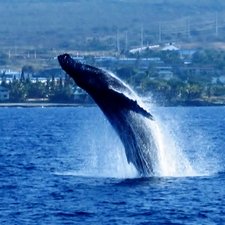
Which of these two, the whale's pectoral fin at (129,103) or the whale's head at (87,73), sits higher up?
the whale's head at (87,73)

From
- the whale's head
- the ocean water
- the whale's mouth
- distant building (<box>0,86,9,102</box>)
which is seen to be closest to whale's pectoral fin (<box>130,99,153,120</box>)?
the whale's head

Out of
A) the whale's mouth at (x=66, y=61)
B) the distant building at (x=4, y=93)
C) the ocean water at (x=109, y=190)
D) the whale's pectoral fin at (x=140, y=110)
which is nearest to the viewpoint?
the ocean water at (x=109, y=190)

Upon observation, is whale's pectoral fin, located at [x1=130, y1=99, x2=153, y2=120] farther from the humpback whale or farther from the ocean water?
the ocean water

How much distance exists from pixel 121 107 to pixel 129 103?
435 mm

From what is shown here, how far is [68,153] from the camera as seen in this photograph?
191 ft

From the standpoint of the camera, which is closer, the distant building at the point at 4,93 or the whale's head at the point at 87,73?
the whale's head at the point at 87,73

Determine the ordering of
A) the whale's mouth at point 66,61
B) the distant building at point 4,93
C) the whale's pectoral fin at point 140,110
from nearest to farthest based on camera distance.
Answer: the whale's pectoral fin at point 140,110 → the whale's mouth at point 66,61 → the distant building at point 4,93

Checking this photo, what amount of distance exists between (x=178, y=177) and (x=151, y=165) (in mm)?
1234

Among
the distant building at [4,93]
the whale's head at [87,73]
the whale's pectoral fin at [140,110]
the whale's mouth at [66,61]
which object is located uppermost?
the distant building at [4,93]

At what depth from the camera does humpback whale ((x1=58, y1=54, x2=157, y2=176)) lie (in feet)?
124

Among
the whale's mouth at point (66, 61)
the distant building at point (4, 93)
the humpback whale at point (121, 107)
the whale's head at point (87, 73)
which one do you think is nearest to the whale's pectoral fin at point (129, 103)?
the humpback whale at point (121, 107)

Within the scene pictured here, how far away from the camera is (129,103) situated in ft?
124

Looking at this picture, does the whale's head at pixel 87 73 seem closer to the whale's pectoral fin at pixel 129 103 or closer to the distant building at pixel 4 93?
the whale's pectoral fin at pixel 129 103

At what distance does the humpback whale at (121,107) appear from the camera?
124 ft
